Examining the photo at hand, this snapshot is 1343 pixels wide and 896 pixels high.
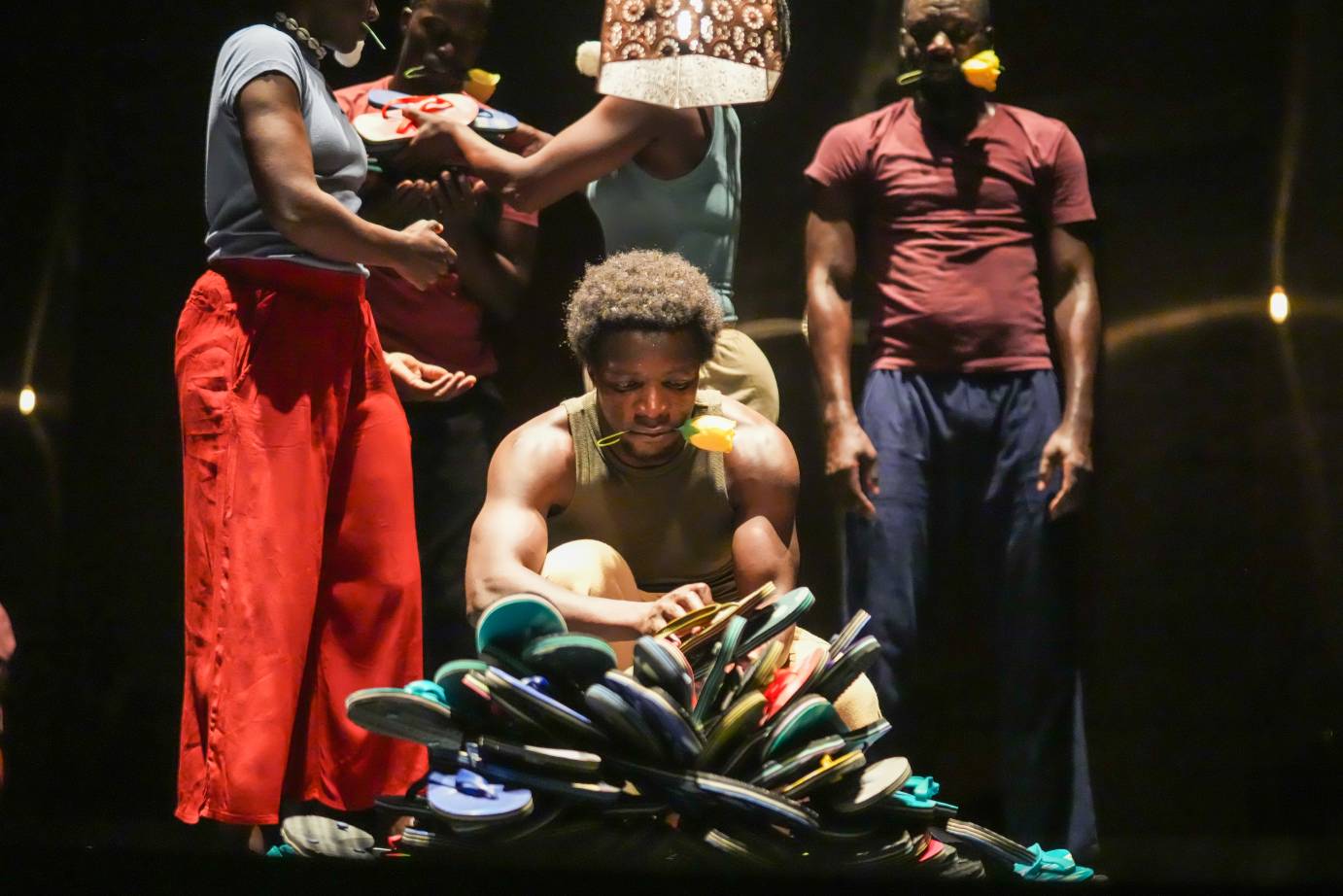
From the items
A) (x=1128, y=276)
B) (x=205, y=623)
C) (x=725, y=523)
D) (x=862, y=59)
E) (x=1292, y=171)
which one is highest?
(x=862, y=59)

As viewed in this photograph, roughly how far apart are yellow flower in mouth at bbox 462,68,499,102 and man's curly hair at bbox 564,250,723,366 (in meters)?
0.48

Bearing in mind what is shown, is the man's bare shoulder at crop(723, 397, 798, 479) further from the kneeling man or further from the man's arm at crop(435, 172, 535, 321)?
the man's arm at crop(435, 172, 535, 321)

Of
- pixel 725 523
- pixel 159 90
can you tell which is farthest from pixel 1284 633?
pixel 159 90

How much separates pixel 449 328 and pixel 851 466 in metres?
0.76

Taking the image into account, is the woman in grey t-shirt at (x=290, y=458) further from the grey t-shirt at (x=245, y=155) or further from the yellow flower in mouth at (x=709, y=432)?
the yellow flower in mouth at (x=709, y=432)

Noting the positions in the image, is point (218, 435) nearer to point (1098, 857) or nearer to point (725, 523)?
point (725, 523)

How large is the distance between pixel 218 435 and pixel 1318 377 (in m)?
1.88

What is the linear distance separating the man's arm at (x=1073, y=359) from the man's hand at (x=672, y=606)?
0.87 metres

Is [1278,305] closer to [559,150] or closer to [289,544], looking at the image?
[559,150]

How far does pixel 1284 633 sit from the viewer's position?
2797 millimetres

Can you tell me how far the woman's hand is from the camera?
100 inches

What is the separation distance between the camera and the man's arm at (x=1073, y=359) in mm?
2840

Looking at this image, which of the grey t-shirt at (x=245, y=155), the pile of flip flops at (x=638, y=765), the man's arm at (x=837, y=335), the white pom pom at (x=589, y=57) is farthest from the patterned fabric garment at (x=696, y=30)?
the pile of flip flops at (x=638, y=765)

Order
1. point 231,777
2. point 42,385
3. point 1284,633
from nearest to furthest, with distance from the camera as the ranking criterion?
point 231,777 → point 1284,633 → point 42,385
